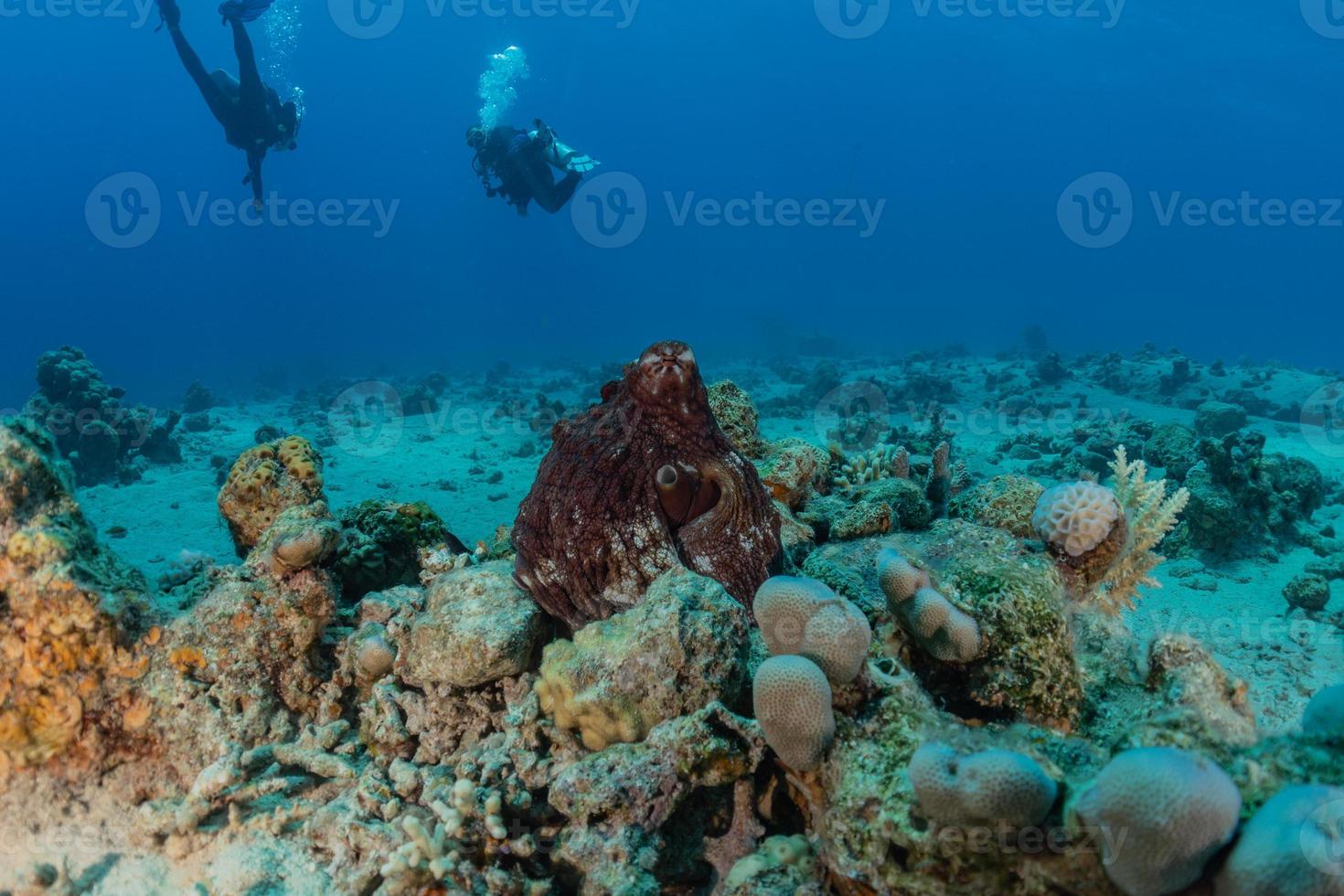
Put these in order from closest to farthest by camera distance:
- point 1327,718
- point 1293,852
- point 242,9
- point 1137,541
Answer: point 1293,852 → point 1327,718 → point 1137,541 → point 242,9

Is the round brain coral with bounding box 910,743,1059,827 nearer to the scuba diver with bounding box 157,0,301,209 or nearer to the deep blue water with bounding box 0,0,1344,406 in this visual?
the scuba diver with bounding box 157,0,301,209

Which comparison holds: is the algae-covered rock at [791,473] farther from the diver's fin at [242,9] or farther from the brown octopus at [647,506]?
the diver's fin at [242,9]

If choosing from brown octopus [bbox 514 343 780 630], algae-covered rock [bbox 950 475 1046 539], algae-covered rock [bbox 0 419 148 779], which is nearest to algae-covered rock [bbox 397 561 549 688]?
brown octopus [bbox 514 343 780 630]

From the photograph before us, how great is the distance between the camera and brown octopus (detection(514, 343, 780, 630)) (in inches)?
137

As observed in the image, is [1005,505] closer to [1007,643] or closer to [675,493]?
[1007,643]

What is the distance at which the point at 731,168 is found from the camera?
180m

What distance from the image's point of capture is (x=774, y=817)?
2904 mm

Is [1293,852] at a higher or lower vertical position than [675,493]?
lower

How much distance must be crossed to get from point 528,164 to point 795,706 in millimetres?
20212

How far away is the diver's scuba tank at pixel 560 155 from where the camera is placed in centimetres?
1842

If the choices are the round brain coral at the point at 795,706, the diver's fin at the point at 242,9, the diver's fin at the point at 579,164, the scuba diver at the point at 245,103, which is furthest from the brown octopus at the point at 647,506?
the diver's fin at the point at 242,9

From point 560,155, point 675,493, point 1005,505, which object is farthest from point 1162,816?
point 560,155

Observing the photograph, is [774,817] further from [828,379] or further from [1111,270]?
[1111,270]

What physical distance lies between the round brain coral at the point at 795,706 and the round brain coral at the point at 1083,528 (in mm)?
1972
